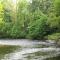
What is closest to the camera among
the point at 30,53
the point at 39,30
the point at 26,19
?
the point at 30,53

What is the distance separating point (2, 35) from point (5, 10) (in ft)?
24.6

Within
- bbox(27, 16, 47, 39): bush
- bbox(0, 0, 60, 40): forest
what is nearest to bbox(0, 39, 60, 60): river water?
bbox(0, 0, 60, 40): forest

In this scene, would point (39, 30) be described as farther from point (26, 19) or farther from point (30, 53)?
point (30, 53)

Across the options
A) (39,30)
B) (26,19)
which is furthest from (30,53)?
(26,19)

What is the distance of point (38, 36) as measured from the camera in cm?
5144

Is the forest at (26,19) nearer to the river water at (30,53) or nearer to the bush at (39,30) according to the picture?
the bush at (39,30)

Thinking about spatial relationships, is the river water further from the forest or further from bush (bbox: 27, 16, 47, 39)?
bush (bbox: 27, 16, 47, 39)

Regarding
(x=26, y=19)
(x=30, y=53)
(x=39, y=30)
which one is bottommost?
(x=39, y=30)

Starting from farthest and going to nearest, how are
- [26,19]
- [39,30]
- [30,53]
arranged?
1. [26,19]
2. [39,30]
3. [30,53]

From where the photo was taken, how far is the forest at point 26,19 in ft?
168

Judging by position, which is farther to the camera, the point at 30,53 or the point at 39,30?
the point at 39,30

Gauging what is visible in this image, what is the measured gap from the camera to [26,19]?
193ft

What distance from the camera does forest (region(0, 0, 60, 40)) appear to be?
51312 millimetres

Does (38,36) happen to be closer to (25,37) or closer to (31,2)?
(25,37)
